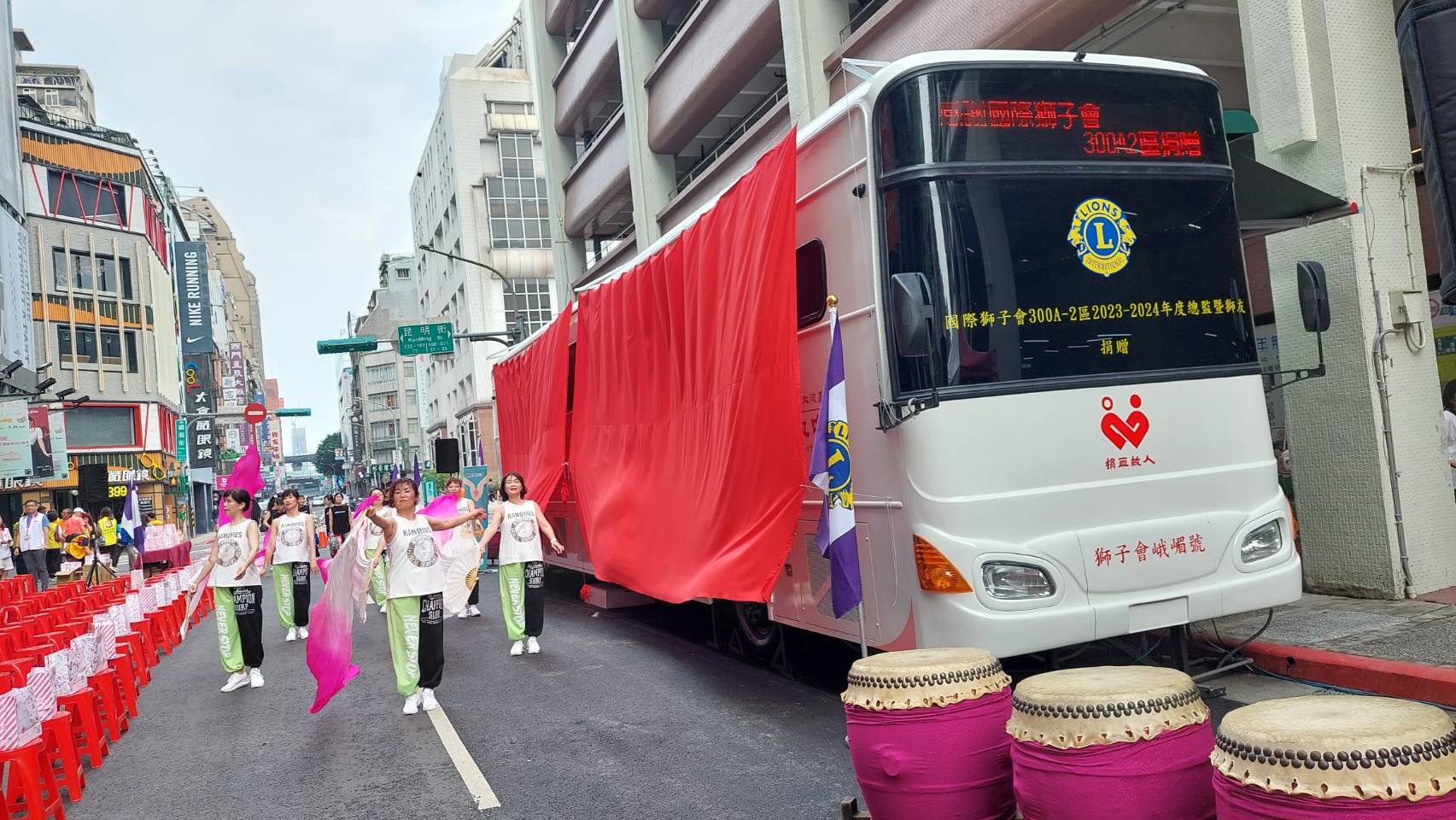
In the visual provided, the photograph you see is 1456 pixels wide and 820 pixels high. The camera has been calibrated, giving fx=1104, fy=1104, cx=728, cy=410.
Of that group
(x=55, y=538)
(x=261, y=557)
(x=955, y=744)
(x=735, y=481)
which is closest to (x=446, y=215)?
(x=55, y=538)

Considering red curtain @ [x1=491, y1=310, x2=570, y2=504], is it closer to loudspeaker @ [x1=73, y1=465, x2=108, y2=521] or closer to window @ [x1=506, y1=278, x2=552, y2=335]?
loudspeaker @ [x1=73, y1=465, x2=108, y2=521]

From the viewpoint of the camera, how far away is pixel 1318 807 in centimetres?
260

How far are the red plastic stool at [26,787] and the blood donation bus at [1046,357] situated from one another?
14.3 feet

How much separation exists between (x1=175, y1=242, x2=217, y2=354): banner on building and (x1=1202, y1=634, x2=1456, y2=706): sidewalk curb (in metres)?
59.0

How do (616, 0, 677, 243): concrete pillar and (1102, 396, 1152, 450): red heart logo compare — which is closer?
(1102, 396, 1152, 450): red heart logo

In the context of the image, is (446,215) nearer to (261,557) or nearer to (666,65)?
(666,65)

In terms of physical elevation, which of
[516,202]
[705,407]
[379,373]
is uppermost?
[516,202]

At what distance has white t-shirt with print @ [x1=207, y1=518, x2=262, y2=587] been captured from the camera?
391 inches

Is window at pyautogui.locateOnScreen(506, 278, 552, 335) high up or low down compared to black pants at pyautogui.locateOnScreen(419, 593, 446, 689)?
up

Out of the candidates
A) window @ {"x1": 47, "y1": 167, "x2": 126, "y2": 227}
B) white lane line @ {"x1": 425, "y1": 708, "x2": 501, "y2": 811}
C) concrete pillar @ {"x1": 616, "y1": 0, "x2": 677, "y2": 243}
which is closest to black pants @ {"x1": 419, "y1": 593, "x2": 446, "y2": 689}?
white lane line @ {"x1": 425, "y1": 708, "x2": 501, "y2": 811}

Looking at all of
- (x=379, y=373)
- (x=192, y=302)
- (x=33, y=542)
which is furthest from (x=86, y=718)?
(x=379, y=373)

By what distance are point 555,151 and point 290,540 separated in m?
19.3

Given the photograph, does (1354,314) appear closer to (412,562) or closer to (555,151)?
(412,562)

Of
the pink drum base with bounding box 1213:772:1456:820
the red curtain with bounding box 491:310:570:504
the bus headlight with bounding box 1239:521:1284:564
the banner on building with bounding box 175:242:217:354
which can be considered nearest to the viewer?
the pink drum base with bounding box 1213:772:1456:820
